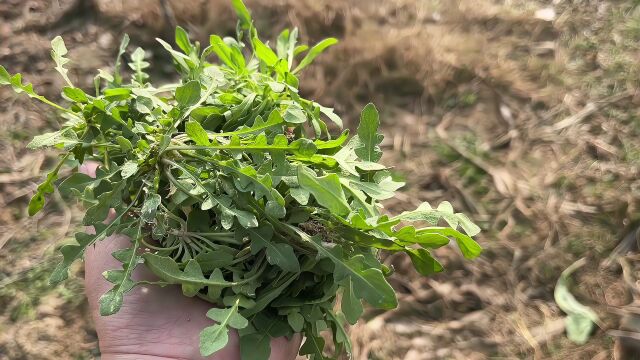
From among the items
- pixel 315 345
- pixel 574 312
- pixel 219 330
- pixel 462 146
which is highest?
pixel 219 330

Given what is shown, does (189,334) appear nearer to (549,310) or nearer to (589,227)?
(549,310)

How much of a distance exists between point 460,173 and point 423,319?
495 mm

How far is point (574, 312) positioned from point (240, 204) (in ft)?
4.31

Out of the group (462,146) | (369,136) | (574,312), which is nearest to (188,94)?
Answer: (369,136)

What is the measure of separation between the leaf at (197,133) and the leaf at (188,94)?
6 cm

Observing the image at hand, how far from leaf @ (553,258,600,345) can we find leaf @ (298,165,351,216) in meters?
1.23

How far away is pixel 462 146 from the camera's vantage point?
2055 millimetres

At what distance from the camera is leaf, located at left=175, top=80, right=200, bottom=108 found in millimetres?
923

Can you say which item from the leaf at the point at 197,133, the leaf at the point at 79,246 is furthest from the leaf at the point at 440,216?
the leaf at the point at 79,246

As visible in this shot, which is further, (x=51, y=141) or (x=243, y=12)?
(x=243, y=12)

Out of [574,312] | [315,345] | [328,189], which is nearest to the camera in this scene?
[328,189]

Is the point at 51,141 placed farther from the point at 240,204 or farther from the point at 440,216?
the point at 440,216

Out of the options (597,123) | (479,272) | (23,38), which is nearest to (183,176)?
(479,272)

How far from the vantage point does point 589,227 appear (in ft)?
6.40
